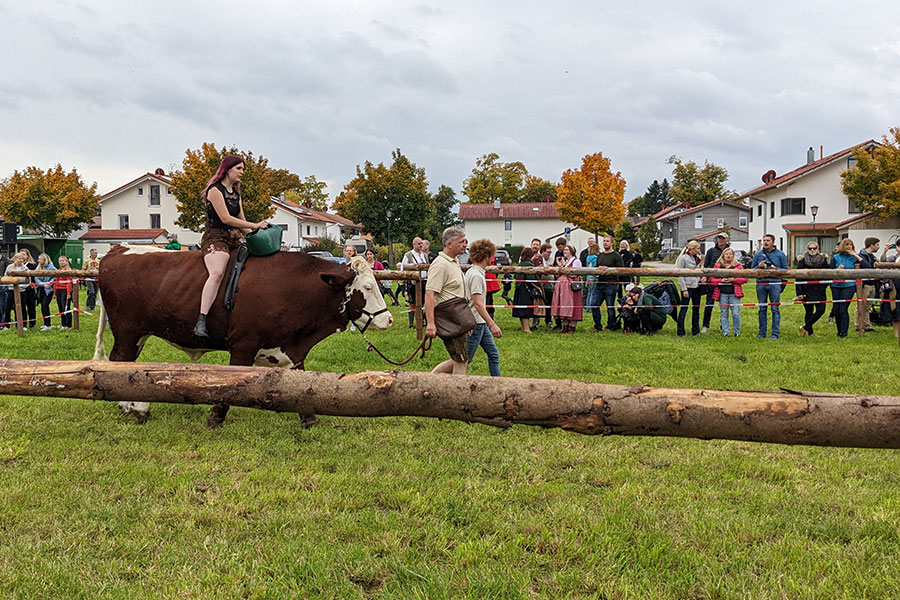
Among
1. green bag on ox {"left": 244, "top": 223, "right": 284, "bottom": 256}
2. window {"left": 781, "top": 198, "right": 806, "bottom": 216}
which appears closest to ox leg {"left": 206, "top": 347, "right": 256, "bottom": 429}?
green bag on ox {"left": 244, "top": 223, "right": 284, "bottom": 256}

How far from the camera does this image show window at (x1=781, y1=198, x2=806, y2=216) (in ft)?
169

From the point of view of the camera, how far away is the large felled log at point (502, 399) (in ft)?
8.96

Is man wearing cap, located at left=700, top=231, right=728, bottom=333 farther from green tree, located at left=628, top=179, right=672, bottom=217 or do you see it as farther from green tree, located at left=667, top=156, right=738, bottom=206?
green tree, located at left=628, top=179, right=672, bottom=217

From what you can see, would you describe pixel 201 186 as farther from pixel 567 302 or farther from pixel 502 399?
pixel 502 399

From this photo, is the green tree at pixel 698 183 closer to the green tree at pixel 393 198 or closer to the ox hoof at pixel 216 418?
the green tree at pixel 393 198

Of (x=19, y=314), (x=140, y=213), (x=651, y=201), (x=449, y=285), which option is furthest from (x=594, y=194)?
(x=651, y=201)

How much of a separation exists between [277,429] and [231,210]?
210 centimetres

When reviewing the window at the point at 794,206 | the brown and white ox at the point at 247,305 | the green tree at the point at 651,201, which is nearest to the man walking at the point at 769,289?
the brown and white ox at the point at 247,305

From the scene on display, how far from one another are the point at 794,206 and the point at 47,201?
55.2 m

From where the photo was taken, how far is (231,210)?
21.4 ft

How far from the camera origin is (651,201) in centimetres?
12562

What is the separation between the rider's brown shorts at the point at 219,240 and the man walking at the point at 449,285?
1.92 metres

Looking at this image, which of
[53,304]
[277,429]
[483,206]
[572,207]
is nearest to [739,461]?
[277,429]

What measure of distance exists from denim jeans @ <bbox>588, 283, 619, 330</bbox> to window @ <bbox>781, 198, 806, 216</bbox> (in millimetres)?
44106
